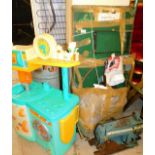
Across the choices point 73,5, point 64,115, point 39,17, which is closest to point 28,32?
point 39,17

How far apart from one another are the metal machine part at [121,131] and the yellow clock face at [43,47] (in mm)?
806

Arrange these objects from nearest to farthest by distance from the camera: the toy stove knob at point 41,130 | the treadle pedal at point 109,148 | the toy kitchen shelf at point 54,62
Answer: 1. the toy kitchen shelf at point 54,62
2. the toy stove knob at point 41,130
3. the treadle pedal at point 109,148

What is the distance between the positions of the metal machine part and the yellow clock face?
81 centimetres

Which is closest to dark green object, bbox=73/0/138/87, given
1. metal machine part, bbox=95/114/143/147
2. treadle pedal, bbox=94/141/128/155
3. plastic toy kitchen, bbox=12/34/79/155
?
Result: plastic toy kitchen, bbox=12/34/79/155

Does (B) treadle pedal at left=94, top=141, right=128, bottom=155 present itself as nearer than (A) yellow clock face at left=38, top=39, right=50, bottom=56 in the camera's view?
No

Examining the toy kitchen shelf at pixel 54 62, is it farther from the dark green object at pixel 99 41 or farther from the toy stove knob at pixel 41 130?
the toy stove knob at pixel 41 130

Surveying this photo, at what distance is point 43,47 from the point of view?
4.98 ft

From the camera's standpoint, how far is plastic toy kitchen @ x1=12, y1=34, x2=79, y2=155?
4.87 feet

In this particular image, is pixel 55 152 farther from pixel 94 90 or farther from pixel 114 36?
pixel 114 36

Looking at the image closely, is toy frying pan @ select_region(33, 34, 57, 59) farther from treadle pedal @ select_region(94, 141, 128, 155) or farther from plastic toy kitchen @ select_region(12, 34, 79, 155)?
treadle pedal @ select_region(94, 141, 128, 155)

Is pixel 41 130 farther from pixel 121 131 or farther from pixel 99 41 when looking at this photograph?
pixel 99 41

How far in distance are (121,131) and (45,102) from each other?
714 mm

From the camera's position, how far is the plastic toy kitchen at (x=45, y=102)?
1485mm

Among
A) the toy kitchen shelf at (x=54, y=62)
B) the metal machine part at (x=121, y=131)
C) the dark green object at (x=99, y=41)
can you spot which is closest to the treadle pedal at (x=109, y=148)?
the metal machine part at (x=121, y=131)
